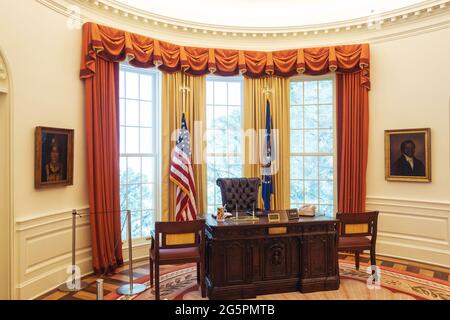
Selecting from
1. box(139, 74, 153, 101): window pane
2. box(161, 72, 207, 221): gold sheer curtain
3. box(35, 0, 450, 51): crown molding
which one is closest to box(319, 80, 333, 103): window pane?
box(35, 0, 450, 51): crown molding

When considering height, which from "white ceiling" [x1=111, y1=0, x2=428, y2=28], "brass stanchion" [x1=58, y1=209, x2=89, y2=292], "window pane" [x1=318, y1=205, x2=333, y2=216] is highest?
"white ceiling" [x1=111, y1=0, x2=428, y2=28]

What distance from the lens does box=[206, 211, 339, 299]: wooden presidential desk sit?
3.95 metres

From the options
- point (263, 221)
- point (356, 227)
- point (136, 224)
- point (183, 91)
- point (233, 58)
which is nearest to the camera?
point (263, 221)

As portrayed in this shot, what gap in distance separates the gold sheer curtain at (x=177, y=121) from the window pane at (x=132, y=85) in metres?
0.45

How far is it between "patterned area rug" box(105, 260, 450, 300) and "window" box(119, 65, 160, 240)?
1238 mm

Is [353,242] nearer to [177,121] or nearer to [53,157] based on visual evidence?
[177,121]

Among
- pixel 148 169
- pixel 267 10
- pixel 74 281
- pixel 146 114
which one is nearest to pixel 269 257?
pixel 74 281

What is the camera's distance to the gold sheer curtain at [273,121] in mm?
6238

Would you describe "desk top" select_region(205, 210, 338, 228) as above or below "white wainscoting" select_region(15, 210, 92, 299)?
above

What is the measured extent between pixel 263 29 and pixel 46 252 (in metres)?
4.88

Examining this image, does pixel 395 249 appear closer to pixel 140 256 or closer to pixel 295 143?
pixel 295 143

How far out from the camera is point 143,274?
A: 4910 mm

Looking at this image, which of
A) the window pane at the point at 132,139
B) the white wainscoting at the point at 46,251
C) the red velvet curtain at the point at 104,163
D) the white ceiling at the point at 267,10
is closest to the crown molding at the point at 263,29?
the white ceiling at the point at 267,10

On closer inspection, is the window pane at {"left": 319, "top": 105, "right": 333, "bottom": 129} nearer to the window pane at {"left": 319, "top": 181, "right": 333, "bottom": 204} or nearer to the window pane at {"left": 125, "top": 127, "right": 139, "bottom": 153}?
the window pane at {"left": 319, "top": 181, "right": 333, "bottom": 204}
